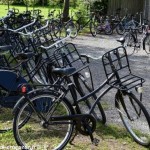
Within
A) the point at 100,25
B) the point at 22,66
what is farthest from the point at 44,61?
the point at 100,25

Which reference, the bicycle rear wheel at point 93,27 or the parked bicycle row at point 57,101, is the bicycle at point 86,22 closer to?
the bicycle rear wheel at point 93,27

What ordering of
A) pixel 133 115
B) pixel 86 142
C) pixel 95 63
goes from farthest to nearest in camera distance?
pixel 95 63
pixel 133 115
pixel 86 142

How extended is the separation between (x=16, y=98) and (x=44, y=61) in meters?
0.89

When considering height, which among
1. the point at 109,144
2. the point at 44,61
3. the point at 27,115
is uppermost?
the point at 44,61

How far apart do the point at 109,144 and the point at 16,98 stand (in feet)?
4.10

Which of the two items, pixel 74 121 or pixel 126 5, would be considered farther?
pixel 126 5

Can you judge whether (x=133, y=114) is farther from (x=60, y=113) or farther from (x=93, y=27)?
(x=93, y=27)

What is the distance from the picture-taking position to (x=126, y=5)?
67.6 ft

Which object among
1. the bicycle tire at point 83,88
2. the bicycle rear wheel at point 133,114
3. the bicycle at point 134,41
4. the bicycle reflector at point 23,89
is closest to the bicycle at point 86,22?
the bicycle at point 134,41

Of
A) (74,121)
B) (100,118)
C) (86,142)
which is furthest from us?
(100,118)

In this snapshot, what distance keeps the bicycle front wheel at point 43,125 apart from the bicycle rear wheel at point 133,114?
2.44 ft

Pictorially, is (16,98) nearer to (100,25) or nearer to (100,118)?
(100,118)

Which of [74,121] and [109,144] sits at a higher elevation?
[74,121]

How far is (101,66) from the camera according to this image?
9102 millimetres
